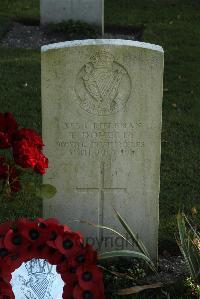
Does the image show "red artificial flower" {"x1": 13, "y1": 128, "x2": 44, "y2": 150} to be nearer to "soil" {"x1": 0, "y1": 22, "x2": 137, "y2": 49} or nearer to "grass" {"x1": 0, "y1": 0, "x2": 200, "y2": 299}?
"grass" {"x1": 0, "y1": 0, "x2": 200, "y2": 299}

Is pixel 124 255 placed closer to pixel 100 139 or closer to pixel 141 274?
pixel 141 274

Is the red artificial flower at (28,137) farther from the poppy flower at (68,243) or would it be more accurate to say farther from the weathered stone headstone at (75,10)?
the weathered stone headstone at (75,10)

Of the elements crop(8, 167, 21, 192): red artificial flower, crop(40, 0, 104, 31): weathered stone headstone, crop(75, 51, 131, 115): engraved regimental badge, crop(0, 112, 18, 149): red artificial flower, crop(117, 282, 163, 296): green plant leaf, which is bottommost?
crop(117, 282, 163, 296): green plant leaf

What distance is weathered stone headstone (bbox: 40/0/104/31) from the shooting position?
1025 centimetres

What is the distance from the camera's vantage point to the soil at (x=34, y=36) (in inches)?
393

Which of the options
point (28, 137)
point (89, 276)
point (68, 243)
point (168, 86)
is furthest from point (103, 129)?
point (168, 86)

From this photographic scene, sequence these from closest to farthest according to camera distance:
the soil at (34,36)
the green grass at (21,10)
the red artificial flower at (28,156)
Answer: the red artificial flower at (28,156) < the soil at (34,36) < the green grass at (21,10)

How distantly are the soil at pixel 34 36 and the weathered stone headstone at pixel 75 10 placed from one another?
0.23 meters

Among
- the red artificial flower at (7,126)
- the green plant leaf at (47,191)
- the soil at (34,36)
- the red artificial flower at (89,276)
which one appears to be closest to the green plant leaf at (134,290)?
the red artificial flower at (89,276)

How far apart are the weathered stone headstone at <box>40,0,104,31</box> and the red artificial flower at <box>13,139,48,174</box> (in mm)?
6231

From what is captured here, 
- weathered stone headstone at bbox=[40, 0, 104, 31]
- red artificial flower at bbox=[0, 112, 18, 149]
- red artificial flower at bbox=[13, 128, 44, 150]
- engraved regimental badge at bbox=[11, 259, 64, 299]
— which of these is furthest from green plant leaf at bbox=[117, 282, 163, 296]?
weathered stone headstone at bbox=[40, 0, 104, 31]

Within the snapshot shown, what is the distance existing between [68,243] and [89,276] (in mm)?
213

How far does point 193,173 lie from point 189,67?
298 cm

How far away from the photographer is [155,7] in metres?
12.0
